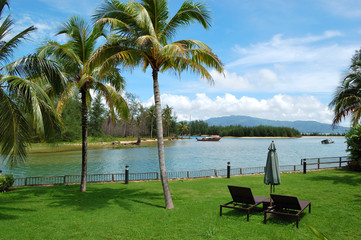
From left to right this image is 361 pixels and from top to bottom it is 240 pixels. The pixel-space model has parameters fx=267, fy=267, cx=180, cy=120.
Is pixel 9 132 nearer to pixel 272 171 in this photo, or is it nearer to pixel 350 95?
pixel 272 171

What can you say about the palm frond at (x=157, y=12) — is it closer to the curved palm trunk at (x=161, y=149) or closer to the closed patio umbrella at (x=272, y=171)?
the curved palm trunk at (x=161, y=149)

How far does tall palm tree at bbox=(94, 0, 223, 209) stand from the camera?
9.32 m

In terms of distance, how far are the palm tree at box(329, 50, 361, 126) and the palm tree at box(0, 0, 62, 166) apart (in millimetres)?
16134

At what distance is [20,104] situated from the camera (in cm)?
794

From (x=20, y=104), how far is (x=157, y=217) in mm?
5344

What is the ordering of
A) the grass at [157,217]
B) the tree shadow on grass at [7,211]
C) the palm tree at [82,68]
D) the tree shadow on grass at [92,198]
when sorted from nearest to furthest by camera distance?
1. the grass at [157,217]
2. the tree shadow on grass at [7,211]
3. the tree shadow on grass at [92,198]
4. the palm tree at [82,68]

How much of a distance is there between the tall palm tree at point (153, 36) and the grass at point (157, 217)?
144 centimetres

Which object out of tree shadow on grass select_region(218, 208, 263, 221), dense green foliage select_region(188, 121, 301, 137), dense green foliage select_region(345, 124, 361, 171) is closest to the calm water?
dense green foliage select_region(345, 124, 361, 171)

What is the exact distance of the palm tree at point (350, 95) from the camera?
16188mm

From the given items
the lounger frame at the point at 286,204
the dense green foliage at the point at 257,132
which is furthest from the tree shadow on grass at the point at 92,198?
the dense green foliage at the point at 257,132

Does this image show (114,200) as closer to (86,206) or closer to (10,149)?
(86,206)

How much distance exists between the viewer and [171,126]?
118m

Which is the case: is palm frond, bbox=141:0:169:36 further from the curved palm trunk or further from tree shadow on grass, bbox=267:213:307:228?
tree shadow on grass, bbox=267:213:307:228

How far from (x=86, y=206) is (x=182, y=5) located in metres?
8.10
